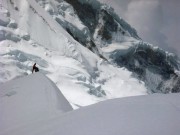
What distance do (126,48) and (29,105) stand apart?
95.5 metres

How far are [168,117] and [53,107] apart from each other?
240cm

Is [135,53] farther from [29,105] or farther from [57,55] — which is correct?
[29,105]

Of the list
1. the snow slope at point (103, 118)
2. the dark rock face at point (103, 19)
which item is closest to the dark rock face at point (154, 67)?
the dark rock face at point (103, 19)

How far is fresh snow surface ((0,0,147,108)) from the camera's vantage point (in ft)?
94.9

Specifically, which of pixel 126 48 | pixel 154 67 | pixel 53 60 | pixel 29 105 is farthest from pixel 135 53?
pixel 29 105

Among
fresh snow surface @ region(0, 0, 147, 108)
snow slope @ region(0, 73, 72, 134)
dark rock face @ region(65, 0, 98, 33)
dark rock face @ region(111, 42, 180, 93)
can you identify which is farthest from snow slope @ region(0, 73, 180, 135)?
dark rock face @ region(65, 0, 98, 33)

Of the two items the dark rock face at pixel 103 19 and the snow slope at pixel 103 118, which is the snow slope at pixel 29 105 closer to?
the snow slope at pixel 103 118

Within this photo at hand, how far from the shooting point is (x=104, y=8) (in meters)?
106

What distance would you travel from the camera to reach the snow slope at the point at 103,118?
10.7 ft

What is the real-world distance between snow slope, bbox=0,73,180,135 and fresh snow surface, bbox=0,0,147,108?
1991cm

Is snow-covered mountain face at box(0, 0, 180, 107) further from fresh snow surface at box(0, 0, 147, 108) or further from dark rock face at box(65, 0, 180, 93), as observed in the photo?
dark rock face at box(65, 0, 180, 93)

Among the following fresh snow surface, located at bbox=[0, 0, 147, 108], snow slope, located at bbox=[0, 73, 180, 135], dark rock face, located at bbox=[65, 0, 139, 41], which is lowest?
snow slope, located at bbox=[0, 73, 180, 135]

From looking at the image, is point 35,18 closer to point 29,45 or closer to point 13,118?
point 29,45

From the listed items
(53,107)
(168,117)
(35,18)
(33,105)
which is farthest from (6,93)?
(35,18)
